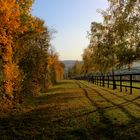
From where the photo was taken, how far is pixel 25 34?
2397 centimetres

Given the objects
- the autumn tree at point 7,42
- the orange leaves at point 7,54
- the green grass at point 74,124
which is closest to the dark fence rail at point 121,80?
the autumn tree at point 7,42

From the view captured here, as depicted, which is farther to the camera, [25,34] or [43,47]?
[43,47]

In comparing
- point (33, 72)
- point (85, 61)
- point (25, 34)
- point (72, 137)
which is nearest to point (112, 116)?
point (72, 137)

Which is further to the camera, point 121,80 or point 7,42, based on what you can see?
point 121,80

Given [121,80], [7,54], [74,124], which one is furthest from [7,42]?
[121,80]

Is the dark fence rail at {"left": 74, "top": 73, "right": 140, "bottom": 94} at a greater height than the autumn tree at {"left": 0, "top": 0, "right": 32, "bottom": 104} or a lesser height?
lesser

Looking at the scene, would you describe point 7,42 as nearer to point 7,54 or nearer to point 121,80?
point 7,54

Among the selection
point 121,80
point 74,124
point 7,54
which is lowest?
point 74,124

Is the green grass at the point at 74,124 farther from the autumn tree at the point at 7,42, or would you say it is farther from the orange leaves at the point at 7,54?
the orange leaves at the point at 7,54

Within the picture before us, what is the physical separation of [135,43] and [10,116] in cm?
2249

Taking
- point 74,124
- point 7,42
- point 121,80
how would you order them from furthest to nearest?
point 121,80
point 7,42
point 74,124

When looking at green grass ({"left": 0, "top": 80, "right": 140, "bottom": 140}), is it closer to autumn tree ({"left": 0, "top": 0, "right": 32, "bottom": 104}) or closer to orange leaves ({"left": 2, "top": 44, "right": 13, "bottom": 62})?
autumn tree ({"left": 0, "top": 0, "right": 32, "bottom": 104})

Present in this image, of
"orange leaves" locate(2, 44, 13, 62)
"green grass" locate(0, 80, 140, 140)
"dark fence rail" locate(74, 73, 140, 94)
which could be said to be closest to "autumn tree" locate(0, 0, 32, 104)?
"orange leaves" locate(2, 44, 13, 62)

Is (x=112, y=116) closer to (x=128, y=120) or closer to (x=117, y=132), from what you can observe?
(x=128, y=120)
